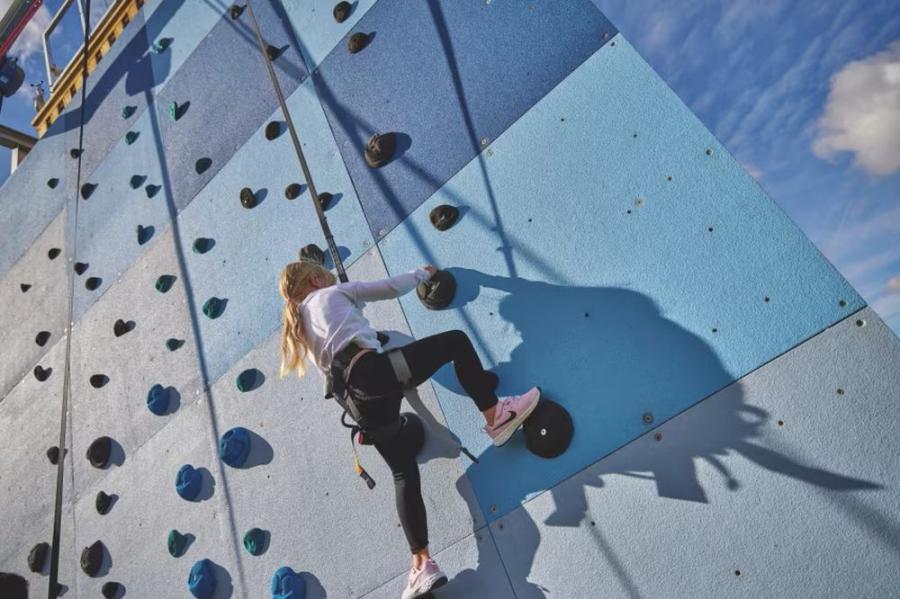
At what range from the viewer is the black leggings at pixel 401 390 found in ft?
5.40

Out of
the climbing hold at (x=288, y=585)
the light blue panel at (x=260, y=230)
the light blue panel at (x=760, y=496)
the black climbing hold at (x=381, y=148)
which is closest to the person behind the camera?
the light blue panel at (x=760, y=496)

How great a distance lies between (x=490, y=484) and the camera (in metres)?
1.91

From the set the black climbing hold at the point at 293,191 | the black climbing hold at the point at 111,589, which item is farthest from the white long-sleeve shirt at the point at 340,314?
the black climbing hold at the point at 111,589

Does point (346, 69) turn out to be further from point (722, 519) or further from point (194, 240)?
point (722, 519)

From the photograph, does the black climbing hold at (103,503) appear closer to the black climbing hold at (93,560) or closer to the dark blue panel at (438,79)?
Answer: the black climbing hold at (93,560)

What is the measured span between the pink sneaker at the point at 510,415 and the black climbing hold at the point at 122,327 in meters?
2.65

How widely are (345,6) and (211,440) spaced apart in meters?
2.40

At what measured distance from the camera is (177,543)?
2.58m

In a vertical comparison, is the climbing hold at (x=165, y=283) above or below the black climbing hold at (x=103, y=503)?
above

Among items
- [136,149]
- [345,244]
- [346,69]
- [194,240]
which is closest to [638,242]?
[345,244]

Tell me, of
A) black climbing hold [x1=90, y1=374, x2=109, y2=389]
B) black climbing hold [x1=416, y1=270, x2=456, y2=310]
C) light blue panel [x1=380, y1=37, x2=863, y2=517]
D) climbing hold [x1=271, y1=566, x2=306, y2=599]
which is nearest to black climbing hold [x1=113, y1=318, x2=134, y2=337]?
black climbing hold [x1=90, y1=374, x2=109, y2=389]

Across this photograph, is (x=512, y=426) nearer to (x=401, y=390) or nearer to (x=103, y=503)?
(x=401, y=390)

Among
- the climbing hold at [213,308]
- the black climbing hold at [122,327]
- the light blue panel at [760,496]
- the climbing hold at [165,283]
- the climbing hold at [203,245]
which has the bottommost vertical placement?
the light blue panel at [760,496]

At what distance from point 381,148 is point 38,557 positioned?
10.4 feet
